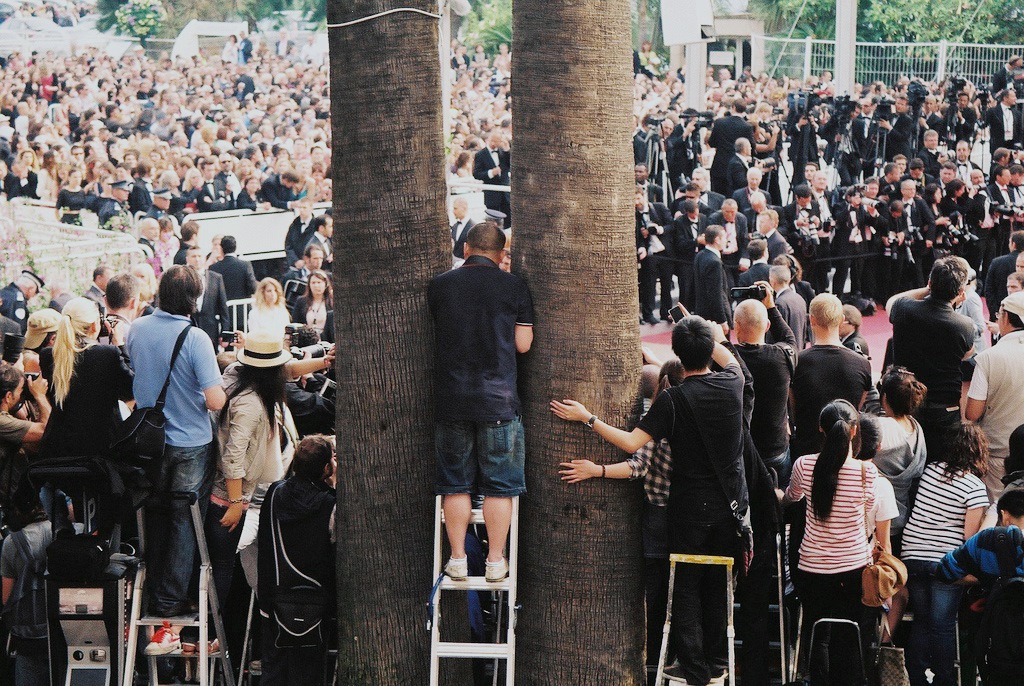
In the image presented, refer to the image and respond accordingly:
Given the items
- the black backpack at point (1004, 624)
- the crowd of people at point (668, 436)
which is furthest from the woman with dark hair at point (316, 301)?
the black backpack at point (1004, 624)

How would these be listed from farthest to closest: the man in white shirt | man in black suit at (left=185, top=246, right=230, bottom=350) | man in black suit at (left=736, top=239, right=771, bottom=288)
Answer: man in black suit at (left=185, top=246, right=230, bottom=350) < man in black suit at (left=736, top=239, right=771, bottom=288) < the man in white shirt

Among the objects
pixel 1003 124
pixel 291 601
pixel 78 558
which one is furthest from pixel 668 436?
pixel 1003 124

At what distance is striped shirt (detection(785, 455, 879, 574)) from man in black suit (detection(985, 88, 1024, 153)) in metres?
15.0

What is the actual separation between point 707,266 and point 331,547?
6.45m

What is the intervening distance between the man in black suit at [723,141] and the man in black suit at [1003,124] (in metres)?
4.55

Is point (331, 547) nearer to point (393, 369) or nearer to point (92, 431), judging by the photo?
point (393, 369)

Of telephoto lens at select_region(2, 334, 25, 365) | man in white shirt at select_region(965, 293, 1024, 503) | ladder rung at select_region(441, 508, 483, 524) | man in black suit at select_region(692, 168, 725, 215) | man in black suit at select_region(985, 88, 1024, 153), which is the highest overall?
man in black suit at select_region(985, 88, 1024, 153)

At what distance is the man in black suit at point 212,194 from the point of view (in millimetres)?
17500

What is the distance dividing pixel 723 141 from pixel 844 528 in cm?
1232

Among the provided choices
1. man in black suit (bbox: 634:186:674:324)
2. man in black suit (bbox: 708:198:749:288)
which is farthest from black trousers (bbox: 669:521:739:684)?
man in black suit (bbox: 634:186:674:324)

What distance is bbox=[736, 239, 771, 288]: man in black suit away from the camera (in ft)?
35.6

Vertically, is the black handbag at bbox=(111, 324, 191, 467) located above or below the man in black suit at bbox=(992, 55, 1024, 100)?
below

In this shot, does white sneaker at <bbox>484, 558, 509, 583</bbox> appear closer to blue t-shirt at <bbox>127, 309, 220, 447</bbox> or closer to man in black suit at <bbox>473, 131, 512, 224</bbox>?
blue t-shirt at <bbox>127, 309, 220, 447</bbox>

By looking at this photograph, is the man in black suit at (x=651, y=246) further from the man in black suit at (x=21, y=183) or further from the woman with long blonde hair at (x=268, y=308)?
the man in black suit at (x=21, y=183)
